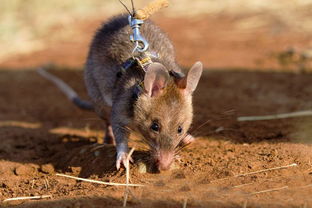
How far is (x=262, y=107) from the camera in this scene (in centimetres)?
733

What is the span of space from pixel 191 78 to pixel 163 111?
0.51 m

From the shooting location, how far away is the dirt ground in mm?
3955

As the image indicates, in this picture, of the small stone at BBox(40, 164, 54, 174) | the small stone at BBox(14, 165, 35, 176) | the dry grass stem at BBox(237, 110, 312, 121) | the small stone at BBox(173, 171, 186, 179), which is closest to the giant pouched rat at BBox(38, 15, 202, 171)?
the small stone at BBox(173, 171, 186, 179)

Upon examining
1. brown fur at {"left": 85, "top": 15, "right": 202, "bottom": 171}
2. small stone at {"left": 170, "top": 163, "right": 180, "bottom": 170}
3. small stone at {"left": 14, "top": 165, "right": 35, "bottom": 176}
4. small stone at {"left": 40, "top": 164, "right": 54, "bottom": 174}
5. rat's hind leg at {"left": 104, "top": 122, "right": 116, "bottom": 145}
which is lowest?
small stone at {"left": 14, "top": 165, "right": 35, "bottom": 176}

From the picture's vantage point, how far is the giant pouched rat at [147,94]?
4.67m

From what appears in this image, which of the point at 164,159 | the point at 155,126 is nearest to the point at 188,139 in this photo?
the point at 155,126

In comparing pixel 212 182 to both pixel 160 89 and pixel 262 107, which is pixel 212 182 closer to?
pixel 160 89

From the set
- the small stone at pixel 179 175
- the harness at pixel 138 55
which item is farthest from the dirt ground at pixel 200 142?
the harness at pixel 138 55

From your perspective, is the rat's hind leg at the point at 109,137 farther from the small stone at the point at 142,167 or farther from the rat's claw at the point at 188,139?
the small stone at the point at 142,167

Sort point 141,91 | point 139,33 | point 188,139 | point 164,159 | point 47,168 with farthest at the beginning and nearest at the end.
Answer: point 47,168 → point 188,139 → point 139,33 → point 141,91 → point 164,159

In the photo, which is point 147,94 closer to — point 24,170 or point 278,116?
point 24,170

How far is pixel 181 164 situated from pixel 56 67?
708 centimetres

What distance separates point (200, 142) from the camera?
5906 millimetres

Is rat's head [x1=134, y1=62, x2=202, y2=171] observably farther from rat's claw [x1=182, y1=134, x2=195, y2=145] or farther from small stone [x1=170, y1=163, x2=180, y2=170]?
rat's claw [x1=182, y1=134, x2=195, y2=145]
